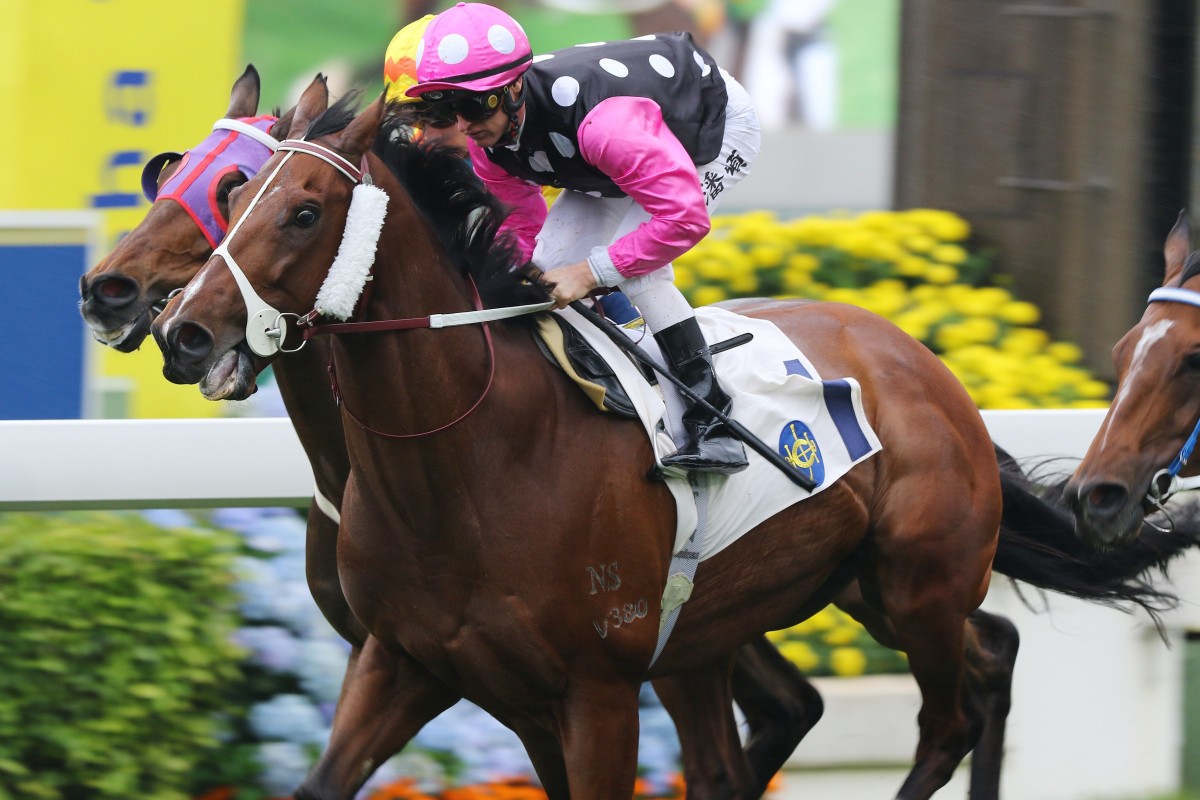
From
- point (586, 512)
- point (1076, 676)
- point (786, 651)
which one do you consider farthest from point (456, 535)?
point (1076, 676)

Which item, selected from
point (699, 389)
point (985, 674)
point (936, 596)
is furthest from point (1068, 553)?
point (699, 389)

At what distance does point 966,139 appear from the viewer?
23.6 feet

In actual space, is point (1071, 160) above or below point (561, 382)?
below

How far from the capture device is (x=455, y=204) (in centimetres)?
347

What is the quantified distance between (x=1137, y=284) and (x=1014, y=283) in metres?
0.51

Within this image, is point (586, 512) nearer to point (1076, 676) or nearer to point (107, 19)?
point (1076, 676)

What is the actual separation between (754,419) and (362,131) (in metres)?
1.23

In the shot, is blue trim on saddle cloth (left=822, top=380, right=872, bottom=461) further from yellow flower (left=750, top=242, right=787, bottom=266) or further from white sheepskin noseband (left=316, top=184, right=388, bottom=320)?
yellow flower (left=750, top=242, right=787, bottom=266)

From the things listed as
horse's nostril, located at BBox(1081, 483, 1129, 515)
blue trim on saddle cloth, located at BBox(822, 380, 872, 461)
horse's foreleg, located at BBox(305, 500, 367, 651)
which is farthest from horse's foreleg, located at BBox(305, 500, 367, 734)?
horse's nostril, located at BBox(1081, 483, 1129, 515)

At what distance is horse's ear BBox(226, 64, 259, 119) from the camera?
443cm

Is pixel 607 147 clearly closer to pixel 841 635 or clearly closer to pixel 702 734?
pixel 702 734

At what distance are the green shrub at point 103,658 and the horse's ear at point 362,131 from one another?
1466 millimetres

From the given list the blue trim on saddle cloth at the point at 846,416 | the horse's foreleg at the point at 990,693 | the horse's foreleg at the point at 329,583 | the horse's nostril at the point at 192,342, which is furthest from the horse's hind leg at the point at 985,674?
the horse's nostril at the point at 192,342

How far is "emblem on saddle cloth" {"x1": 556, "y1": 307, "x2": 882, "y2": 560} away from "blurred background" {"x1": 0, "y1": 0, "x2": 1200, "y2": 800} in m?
0.94
